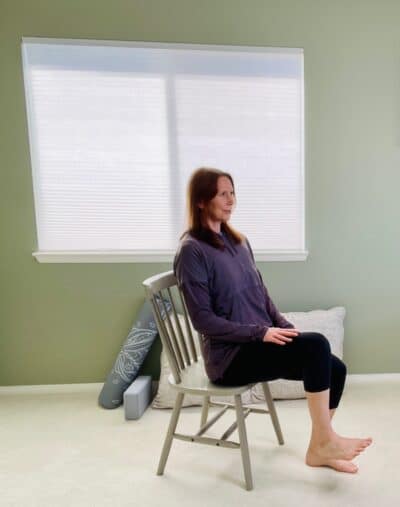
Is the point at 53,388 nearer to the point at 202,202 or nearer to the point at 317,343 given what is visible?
the point at 202,202

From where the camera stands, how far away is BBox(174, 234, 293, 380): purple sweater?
4.90ft

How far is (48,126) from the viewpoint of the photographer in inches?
92.7

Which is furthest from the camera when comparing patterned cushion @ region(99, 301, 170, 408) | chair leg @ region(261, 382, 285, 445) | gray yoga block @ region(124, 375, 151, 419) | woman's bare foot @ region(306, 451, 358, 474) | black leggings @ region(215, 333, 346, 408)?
patterned cushion @ region(99, 301, 170, 408)

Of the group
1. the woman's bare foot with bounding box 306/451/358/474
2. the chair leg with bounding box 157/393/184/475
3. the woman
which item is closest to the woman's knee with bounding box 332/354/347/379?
the woman

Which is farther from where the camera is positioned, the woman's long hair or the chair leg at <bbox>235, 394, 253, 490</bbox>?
Answer: the woman's long hair

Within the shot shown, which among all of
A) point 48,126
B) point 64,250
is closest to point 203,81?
point 48,126

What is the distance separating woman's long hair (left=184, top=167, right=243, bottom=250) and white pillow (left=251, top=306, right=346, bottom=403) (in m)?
0.99

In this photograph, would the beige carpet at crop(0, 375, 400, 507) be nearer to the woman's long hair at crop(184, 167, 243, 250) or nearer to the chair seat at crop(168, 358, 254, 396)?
the chair seat at crop(168, 358, 254, 396)

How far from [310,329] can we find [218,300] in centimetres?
101

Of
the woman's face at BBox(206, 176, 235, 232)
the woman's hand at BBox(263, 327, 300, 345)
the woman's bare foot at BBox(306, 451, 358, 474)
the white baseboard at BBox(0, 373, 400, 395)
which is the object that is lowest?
the white baseboard at BBox(0, 373, 400, 395)

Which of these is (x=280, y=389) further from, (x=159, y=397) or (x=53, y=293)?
(x=53, y=293)

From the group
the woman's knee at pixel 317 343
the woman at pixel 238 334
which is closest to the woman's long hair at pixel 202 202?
the woman at pixel 238 334

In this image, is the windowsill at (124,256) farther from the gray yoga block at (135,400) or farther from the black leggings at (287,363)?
the black leggings at (287,363)

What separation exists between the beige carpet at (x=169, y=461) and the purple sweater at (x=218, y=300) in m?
0.46
